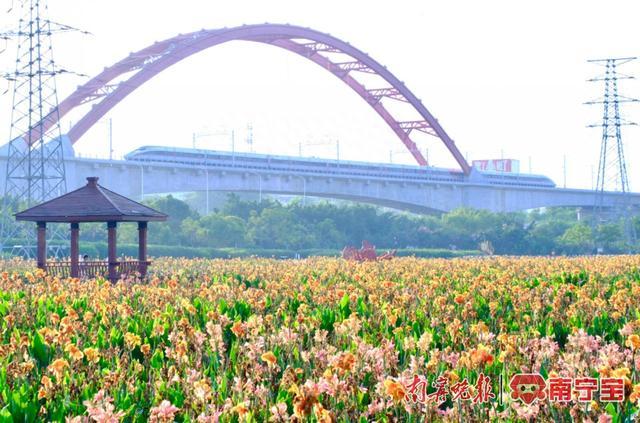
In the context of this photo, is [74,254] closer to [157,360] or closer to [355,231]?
[157,360]

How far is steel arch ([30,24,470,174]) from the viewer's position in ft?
213

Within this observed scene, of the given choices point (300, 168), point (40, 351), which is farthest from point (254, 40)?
point (40, 351)

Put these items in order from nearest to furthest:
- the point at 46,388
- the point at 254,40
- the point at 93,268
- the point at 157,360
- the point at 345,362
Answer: the point at 345,362 → the point at 46,388 → the point at 157,360 → the point at 93,268 → the point at 254,40

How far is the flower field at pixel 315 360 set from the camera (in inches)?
260

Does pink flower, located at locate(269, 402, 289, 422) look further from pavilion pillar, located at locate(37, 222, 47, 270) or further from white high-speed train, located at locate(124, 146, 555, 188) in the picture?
white high-speed train, located at locate(124, 146, 555, 188)

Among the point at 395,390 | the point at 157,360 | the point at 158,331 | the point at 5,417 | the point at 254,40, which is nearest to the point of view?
the point at 395,390

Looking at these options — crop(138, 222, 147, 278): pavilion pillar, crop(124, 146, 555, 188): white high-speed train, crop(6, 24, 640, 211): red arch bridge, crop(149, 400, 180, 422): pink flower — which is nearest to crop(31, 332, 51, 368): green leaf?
crop(149, 400, 180, 422): pink flower

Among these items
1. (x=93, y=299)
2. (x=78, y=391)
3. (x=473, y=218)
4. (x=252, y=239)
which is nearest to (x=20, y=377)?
(x=78, y=391)

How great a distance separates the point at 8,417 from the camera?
6949mm

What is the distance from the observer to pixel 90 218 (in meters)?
25.6

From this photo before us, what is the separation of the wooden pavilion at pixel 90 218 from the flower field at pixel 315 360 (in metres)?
9.57

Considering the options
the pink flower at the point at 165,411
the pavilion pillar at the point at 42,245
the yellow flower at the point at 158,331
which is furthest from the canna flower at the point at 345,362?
the pavilion pillar at the point at 42,245

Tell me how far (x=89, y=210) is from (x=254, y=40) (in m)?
50.6

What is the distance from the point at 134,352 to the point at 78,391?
2767mm
